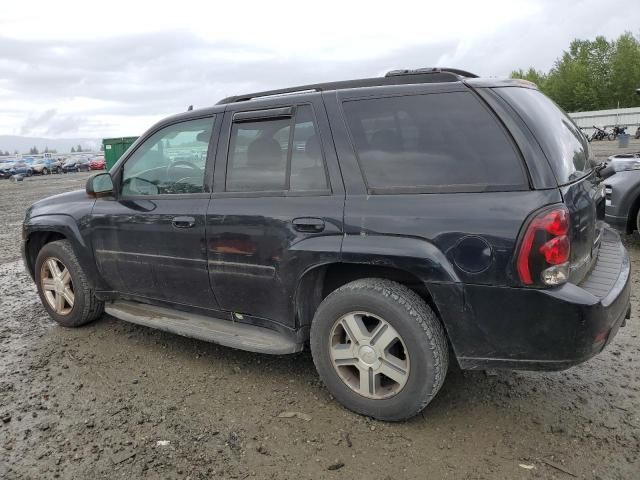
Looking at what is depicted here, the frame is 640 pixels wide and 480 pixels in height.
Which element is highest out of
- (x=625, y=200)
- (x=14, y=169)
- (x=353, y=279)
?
(x=14, y=169)

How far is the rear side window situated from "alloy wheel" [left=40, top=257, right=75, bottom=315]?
3.03 meters

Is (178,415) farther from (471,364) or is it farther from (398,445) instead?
(471,364)

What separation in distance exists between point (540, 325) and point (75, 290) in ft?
12.3

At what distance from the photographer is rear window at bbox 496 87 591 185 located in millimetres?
2717

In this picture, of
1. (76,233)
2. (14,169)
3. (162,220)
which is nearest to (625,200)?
(162,220)

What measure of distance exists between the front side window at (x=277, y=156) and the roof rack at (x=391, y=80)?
28 cm

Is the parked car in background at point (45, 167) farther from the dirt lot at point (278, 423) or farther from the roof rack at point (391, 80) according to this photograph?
the roof rack at point (391, 80)

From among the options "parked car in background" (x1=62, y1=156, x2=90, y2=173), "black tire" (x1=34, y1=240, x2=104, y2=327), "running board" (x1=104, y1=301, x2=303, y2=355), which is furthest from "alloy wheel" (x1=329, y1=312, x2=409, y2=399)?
"parked car in background" (x1=62, y1=156, x2=90, y2=173)

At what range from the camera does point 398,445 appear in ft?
9.35

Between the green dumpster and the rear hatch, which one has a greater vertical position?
the green dumpster

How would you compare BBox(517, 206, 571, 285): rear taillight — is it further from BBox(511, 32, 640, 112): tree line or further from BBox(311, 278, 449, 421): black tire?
BBox(511, 32, 640, 112): tree line

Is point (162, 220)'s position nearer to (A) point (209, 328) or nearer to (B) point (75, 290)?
(A) point (209, 328)

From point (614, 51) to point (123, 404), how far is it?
7930 centimetres

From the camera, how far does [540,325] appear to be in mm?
2592
